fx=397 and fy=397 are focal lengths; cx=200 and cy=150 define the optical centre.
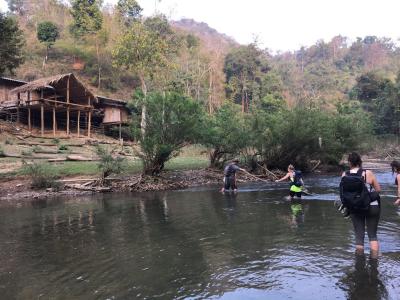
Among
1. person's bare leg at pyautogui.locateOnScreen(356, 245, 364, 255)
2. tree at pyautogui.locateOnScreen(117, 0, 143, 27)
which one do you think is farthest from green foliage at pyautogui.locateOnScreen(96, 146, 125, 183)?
tree at pyautogui.locateOnScreen(117, 0, 143, 27)

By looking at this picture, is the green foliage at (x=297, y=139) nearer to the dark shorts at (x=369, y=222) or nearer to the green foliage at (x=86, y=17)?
the dark shorts at (x=369, y=222)

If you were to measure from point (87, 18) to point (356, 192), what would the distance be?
60.6 meters

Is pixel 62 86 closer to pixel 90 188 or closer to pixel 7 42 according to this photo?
pixel 7 42

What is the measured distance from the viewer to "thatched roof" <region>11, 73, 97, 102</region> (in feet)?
121

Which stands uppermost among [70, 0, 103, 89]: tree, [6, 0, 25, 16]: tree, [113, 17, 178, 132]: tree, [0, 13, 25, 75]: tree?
[6, 0, 25, 16]: tree

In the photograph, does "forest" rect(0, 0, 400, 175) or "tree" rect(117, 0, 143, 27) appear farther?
"tree" rect(117, 0, 143, 27)

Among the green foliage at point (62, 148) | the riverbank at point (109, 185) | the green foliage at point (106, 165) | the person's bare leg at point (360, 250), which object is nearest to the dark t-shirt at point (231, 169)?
the riverbank at point (109, 185)

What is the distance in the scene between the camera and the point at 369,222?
25.0 feet

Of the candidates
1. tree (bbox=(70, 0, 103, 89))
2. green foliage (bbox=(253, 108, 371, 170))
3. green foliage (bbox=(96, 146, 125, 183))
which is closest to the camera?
green foliage (bbox=(96, 146, 125, 183))

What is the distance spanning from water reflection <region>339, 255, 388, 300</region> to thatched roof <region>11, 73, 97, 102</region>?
34505mm

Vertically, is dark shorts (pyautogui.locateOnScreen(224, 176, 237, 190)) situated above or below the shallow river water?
above

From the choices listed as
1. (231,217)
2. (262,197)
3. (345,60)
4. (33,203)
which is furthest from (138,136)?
(345,60)

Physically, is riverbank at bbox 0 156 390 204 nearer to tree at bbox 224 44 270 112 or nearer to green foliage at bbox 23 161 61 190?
green foliage at bbox 23 161 61 190

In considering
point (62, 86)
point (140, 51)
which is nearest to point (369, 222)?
point (62, 86)
